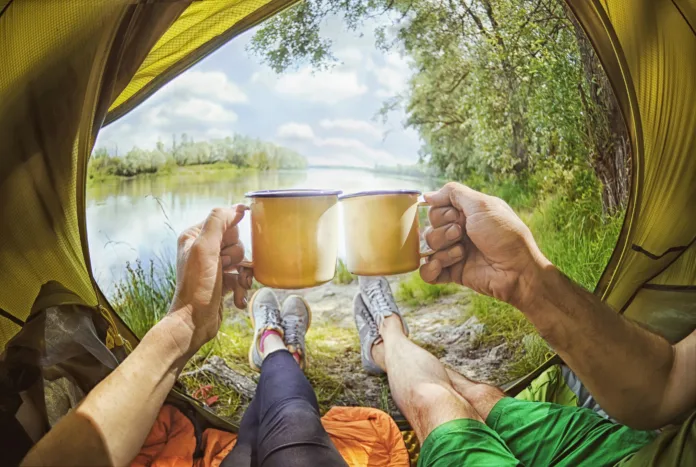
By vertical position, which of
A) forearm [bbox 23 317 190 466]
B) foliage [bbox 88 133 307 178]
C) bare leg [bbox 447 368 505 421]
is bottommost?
bare leg [bbox 447 368 505 421]

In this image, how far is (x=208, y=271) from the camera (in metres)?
1.24

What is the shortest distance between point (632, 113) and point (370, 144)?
24.2 inches

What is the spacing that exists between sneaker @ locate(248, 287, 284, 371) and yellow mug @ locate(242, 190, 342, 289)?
0.15m

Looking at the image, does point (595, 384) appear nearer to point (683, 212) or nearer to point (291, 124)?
point (683, 212)

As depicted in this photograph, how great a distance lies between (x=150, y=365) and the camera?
1193 millimetres

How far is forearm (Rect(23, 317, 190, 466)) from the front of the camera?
3.61 ft

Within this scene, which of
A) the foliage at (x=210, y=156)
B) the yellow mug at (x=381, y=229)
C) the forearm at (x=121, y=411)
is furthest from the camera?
the foliage at (x=210, y=156)

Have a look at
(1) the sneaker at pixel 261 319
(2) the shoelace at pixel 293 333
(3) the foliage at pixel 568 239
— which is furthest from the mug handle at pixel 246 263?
(3) the foliage at pixel 568 239

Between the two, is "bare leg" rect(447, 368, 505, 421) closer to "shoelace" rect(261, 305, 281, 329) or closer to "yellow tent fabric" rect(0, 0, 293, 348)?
"shoelace" rect(261, 305, 281, 329)

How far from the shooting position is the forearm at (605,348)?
45.8 inches

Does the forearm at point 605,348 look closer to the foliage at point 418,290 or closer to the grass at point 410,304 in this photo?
the grass at point 410,304

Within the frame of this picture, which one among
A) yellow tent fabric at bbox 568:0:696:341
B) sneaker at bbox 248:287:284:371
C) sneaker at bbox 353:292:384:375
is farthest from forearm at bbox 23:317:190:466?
yellow tent fabric at bbox 568:0:696:341

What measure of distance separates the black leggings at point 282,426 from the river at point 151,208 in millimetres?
392

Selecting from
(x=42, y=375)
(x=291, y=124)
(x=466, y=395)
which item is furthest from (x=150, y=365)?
(x=466, y=395)
